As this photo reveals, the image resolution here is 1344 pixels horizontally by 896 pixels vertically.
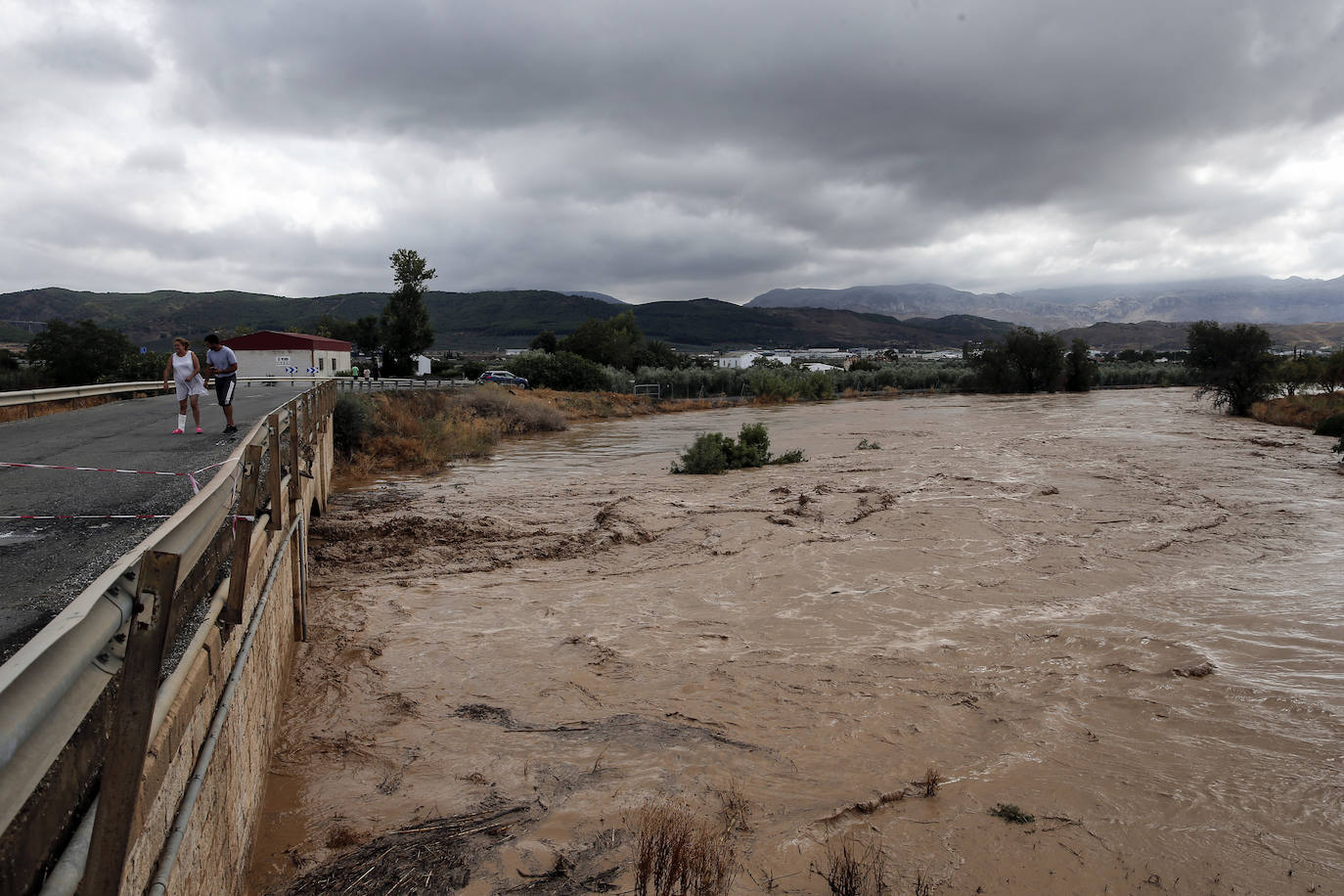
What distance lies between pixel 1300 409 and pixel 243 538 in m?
47.2

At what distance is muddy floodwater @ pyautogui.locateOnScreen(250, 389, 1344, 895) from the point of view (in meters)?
5.30

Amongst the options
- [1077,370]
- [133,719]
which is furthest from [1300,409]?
[133,719]

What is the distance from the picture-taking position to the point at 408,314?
212 feet

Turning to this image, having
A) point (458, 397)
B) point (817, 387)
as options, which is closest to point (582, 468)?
point (458, 397)

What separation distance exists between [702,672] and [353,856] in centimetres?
403

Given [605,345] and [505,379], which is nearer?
[505,379]

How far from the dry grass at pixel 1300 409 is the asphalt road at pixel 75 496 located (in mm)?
41921

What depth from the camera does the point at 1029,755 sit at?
21.3ft

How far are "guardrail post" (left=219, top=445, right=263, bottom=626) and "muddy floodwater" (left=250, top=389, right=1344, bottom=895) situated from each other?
1.89 metres

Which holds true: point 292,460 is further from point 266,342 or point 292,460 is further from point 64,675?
point 266,342

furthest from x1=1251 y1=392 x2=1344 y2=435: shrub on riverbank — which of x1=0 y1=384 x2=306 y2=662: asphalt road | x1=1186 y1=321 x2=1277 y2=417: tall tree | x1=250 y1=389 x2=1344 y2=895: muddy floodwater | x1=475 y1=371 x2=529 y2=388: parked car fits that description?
x1=0 y1=384 x2=306 y2=662: asphalt road

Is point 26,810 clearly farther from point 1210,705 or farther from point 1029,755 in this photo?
point 1210,705

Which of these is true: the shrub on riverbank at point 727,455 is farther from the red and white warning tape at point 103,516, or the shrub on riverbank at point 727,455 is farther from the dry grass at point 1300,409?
the dry grass at point 1300,409

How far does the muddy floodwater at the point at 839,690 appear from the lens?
5297mm
